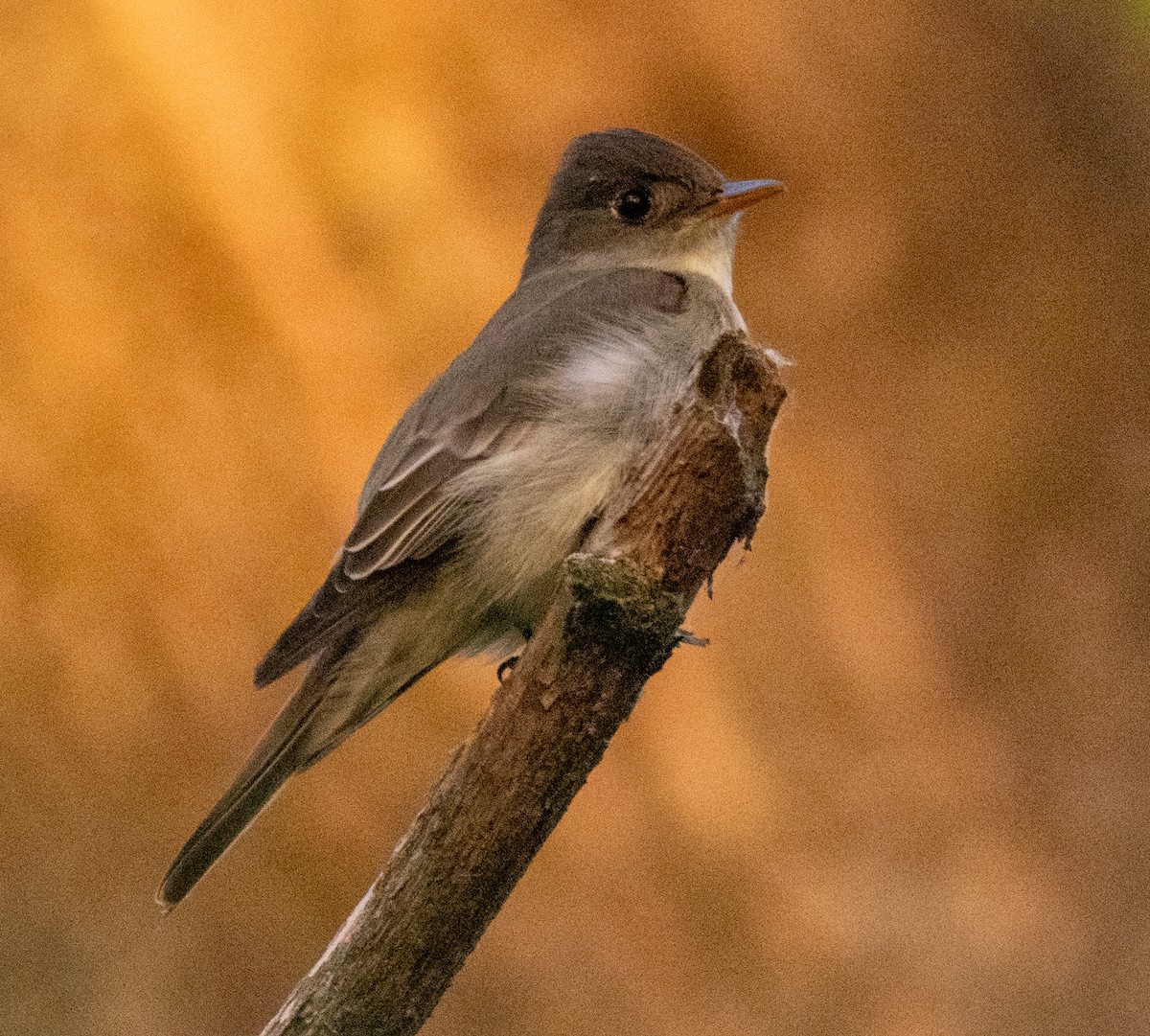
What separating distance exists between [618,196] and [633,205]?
0.05m

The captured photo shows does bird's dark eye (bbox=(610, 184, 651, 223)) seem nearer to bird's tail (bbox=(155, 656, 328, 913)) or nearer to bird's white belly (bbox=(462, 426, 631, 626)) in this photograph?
bird's white belly (bbox=(462, 426, 631, 626))

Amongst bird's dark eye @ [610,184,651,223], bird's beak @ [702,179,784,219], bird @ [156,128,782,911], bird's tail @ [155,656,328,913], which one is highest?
bird's dark eye @ [610,184,651,223]

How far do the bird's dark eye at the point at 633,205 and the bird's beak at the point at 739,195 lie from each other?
0.63 ft

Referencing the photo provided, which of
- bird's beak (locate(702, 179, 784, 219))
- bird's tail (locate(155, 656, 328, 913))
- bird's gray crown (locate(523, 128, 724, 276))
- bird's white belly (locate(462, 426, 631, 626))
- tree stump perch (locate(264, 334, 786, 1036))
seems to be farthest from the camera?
bird's gray crown (locate(523, 128, 724, 276))

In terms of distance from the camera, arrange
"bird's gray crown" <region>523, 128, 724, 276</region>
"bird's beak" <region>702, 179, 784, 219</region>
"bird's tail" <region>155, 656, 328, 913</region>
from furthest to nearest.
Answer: "bird's gray crown" <region>523, 128, 724, 276</region> → "bird's beak" <region>702, 179, 784, 219</region> → "bird's tail" <region>155, 656, 328, 913</region>

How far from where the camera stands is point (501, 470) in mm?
2324

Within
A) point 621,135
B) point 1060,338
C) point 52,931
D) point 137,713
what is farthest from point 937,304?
point 52,931

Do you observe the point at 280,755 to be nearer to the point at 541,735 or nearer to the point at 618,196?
the point at 541,735

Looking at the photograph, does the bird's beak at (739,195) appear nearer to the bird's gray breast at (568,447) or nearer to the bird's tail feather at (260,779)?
the bird's gray breast at (568,447)

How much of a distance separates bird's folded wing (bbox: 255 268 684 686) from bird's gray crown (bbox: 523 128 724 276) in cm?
43

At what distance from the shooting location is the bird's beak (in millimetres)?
2686

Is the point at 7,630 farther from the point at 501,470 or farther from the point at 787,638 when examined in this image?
the point at 787,638

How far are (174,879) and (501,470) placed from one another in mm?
816

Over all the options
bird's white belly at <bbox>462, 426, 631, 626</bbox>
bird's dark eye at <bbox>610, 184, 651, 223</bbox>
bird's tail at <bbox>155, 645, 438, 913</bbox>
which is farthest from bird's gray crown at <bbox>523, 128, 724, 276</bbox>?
bird's tail at <bbox>155, 645, 438, 913</bbox>
